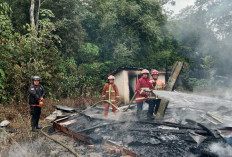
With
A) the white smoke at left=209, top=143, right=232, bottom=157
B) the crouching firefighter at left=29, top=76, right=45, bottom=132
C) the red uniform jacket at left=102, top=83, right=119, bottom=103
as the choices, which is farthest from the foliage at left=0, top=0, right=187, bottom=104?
the white smoke at left=209, top=143, right=232, bottom=157

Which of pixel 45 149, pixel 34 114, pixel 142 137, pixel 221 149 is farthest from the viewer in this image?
pixel 34 114

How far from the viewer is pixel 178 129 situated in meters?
5.05

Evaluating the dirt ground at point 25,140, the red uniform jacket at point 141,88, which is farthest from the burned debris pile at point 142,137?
the red uniform jacket at point 141,88

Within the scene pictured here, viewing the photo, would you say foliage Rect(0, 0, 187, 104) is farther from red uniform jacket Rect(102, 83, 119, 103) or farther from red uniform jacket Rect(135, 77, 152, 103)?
red uniform jacket Rect(135, 77, 152, 103)

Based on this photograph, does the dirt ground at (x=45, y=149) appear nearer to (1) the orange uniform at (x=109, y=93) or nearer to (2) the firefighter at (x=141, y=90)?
(1) the orange uniform at (x=109, y=93)

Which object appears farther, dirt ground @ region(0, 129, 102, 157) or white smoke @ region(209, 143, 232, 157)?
dirt ground @ region(0, 129, 102, 157)

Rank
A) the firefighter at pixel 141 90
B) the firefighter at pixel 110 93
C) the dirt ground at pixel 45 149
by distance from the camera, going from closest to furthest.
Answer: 1. the dirt ground at pixel 45 149
2. the firefighter at pixel 141 90
3. the firefighter at pixel 110 93

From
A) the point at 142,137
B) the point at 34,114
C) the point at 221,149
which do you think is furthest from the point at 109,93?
the point at 221,149

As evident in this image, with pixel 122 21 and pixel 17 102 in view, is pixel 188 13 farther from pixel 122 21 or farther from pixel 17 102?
pixel 17 102

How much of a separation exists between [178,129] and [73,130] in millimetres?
2996

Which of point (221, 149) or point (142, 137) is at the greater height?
point (221, 149)

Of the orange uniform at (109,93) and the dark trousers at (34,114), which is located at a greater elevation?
the orange uniform at (109,93)

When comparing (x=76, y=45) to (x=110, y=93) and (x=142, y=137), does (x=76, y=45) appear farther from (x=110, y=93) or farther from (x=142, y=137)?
(x=142, y=137)

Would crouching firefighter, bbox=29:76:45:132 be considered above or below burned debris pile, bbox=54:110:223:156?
above
